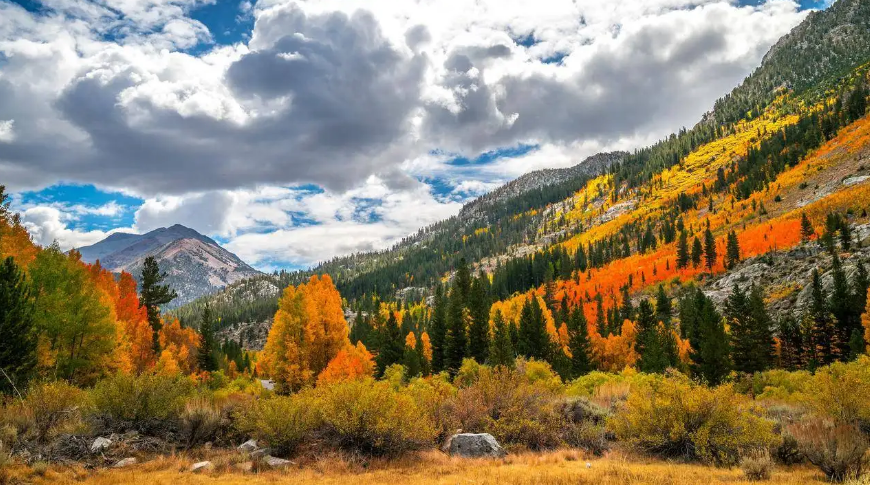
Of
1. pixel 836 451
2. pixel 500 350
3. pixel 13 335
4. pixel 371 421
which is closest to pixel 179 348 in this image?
pixel 13 335

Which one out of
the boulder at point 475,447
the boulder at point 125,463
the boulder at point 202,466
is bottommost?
the boulder at point 475,447

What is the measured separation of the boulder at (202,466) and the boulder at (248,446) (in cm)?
159

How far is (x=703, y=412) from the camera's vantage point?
46.2 feet

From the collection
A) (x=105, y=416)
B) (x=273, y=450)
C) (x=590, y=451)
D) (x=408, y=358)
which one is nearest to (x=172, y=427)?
(x=105, y=416)

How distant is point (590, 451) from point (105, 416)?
18.7 m

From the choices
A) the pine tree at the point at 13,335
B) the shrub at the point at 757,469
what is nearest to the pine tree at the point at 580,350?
the shrub at the point at 757,469

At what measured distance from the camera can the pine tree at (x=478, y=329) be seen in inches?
1816

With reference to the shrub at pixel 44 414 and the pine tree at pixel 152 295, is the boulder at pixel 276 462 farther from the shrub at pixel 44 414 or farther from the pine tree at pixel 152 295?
the pine tree at pixel 152 295

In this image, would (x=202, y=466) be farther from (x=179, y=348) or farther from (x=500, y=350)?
(x=179, y=348)

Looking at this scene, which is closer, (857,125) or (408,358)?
(408,358)

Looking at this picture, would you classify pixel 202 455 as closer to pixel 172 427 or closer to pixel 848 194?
pixel 172 427

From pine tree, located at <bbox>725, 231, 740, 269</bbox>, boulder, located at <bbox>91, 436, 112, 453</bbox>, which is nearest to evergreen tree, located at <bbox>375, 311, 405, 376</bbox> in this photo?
boulder, located at <bbox>91, 436, 112, 453</bbox>

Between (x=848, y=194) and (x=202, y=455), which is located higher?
(x=848, y=194)

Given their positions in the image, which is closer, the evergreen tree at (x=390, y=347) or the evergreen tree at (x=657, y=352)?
the evergreen tree at (x=657, y=352)
